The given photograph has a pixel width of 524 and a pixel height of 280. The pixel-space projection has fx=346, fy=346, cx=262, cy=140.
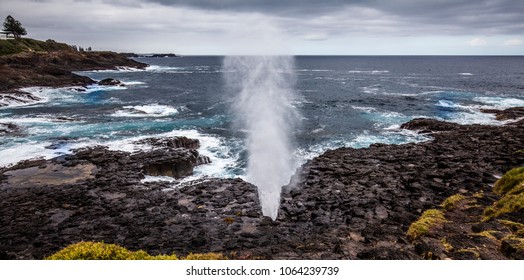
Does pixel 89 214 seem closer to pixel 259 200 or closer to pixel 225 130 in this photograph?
pixel 259 200

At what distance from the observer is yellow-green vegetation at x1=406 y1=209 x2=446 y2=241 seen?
47.4ft

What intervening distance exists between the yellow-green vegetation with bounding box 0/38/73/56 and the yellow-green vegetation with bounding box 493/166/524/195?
10717 centimetres

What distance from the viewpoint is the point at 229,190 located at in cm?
2420

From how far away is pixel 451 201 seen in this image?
1889 cm

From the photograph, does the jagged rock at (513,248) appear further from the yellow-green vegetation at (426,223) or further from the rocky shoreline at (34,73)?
the rocky shoreline at (34,73)

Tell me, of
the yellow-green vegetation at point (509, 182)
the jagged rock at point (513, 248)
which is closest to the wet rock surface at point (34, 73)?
the yellow-green vegetation at point (509, 182)

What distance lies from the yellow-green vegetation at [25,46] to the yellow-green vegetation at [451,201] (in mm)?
105361

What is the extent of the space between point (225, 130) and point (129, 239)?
87.4ft

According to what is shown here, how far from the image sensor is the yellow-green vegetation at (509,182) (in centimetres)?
1930

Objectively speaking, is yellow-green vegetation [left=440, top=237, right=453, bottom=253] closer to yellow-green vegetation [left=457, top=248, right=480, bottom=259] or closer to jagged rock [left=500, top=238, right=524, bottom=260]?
yellow-green vegetation [left=457, top=248, right=480, bottom=259]

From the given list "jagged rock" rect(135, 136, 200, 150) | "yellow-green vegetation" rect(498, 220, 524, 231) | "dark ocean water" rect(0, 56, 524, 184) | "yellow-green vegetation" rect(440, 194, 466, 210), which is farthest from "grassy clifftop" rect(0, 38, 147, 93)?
"yellow-green vegetation" rect(498, 220, 524, 231)

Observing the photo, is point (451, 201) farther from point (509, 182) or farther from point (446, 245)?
point (446, 245)

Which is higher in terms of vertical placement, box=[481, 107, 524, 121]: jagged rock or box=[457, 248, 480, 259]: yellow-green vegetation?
box=[481, 107, 524, 121]: jagged rock

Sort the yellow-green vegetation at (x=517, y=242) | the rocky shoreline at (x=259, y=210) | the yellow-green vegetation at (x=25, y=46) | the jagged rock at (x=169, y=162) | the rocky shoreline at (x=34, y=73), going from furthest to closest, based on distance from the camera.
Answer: the yellow-green vegetation at (x=25, y=46) < the rocky shoreline at (x=34, y=73) < the jagged rock at (x=169, y=162) < the rocky shoreline at (x=259, y=210) < the yellow-green vegetation at (x=517, y=242)
